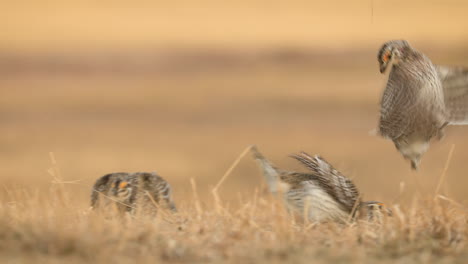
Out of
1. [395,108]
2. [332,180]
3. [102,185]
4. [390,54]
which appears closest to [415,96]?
[395,108]

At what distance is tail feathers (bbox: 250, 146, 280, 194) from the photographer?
208 inches

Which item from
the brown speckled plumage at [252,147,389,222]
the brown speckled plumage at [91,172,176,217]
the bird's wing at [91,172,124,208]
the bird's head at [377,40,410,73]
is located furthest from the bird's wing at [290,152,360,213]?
the bird's wing at [91,172,124,208]

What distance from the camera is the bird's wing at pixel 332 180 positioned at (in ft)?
17.1

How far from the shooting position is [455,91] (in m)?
5.41

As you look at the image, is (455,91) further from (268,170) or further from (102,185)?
(102,185)

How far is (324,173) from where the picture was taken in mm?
5258

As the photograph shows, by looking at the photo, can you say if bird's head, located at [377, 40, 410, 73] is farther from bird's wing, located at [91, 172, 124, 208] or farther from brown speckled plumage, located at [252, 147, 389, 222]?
bird's wing, located at [91, 172, 124, 208]

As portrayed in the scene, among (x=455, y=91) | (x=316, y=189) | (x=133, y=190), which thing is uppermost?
(x=455, y=91)

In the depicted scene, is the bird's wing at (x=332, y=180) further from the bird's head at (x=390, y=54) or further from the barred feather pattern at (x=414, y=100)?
the bird's head at (x=390, y=54)

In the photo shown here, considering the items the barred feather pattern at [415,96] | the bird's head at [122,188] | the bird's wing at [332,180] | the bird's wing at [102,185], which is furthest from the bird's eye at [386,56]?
the bird's wing at [102,185]

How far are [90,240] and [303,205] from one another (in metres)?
1.79

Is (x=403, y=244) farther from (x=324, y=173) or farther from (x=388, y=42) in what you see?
(x=388, y=42)

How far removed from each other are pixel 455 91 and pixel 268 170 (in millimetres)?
1611

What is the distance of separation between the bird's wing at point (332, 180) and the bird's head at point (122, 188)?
1462 millimetres
